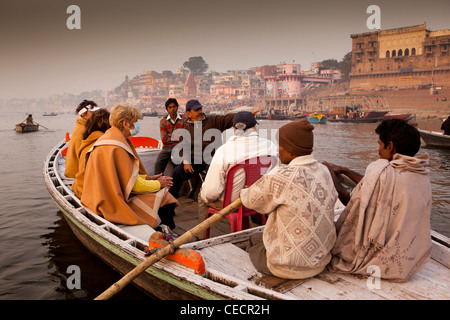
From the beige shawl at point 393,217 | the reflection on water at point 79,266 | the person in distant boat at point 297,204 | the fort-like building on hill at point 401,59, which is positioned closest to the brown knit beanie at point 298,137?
the person in distant boat at point 297,204

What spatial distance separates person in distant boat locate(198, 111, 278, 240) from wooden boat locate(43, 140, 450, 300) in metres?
0.60

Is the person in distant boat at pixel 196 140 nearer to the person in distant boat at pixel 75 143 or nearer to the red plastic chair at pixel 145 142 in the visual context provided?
the person in distant boat at pixel 75 143

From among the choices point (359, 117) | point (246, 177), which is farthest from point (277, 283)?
point (359, 117)

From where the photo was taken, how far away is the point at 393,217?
2514 mm

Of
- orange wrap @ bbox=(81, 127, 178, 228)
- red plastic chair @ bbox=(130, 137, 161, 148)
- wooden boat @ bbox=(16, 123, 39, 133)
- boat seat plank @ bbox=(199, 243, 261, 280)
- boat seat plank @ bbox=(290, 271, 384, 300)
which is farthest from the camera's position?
wooden boat @ bbox=(16, 123, 39, 133)

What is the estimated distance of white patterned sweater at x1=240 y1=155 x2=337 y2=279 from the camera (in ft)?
8.00

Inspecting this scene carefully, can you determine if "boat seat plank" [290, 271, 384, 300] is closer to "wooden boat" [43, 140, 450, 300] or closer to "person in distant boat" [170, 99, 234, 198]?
"wooden boat" [43, 140, 450, 300]

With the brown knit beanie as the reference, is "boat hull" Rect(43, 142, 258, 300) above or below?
below

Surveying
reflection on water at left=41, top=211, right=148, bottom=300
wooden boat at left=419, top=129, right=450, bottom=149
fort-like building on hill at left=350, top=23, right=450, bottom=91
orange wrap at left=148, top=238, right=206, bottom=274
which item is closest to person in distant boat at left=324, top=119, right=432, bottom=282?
orange wrap at left=148, top=238, right=206, bottom=274

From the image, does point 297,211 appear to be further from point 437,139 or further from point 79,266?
point 437,139

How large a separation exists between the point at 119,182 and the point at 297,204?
7.38 feet

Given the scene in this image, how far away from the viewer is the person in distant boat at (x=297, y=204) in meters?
2.43

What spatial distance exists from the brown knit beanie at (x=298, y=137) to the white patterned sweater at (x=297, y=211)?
7cm
